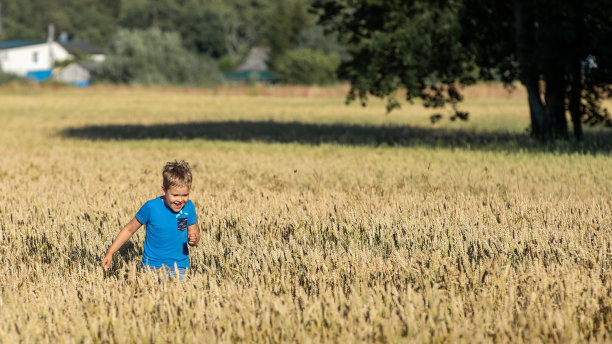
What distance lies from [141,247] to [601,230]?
466 cm

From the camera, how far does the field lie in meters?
4.95

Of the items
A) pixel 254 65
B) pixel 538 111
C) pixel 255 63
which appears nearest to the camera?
pixel 538 111

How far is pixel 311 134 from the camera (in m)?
26.5

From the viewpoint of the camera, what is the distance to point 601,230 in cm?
803

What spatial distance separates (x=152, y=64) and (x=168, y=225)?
80.8 m

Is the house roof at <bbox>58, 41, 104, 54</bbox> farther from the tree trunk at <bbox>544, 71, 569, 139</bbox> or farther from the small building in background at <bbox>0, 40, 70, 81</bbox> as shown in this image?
the tree trunk at <bbox>544, 71, 569, 139</bbox>

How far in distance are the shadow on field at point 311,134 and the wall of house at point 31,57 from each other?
10079 cm

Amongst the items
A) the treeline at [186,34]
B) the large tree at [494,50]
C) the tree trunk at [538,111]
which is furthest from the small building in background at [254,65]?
the tree trunk at [538,111]

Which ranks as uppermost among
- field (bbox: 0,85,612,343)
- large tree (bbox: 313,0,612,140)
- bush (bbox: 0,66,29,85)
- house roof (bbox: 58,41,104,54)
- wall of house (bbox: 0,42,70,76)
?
house roof (bbox: 58,41,104,54)

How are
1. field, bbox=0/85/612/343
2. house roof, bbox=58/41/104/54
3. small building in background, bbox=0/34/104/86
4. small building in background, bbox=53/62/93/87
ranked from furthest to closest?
1. house roof, bbox=58/41/104/54
2. small building in background, bbox=0/34/104/86
3. small building in background, bbox=53/62/93/87
4. field, bbox=0/85/612/343

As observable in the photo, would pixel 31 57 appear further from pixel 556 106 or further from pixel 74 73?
pixel 556 106

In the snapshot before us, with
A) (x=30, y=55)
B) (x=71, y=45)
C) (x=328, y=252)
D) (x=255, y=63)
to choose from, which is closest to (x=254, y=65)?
(x=255, y=63)

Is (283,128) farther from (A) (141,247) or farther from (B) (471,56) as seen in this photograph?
(A) (141,247)

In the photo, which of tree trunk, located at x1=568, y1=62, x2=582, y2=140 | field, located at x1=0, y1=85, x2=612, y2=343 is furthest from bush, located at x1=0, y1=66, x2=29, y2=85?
tree trunk, located at x1=568, y1=62, x2=582, y2=140
